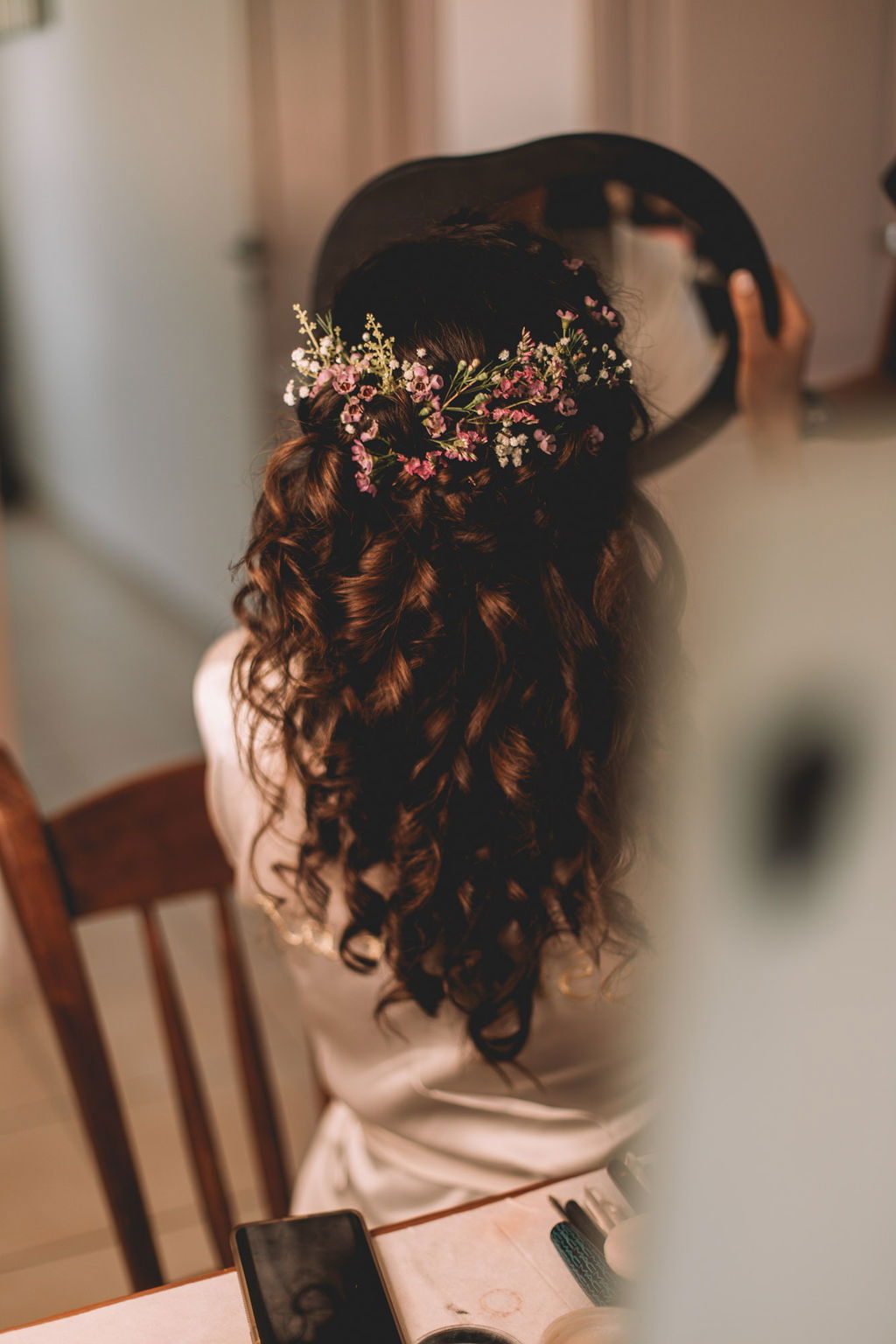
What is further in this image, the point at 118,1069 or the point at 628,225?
the point at 118,1069

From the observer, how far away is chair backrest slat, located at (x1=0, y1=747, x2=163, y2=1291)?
2.92 ft

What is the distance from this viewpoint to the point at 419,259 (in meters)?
0.65

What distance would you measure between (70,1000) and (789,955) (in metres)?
0.84

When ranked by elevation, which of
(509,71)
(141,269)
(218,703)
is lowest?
(141,269)

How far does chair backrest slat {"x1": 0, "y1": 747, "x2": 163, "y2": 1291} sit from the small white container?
448 millimetres

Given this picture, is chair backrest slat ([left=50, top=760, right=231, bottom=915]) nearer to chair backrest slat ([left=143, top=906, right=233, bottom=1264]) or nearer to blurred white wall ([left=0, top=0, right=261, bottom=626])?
chair backrest slat ([left=143, top=906, right=233, bottom=1264])

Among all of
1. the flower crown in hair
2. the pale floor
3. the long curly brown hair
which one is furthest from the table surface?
the flower crown in hair

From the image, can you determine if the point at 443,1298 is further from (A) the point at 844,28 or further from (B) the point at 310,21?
(B) the point at 310,21

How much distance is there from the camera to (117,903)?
929mm

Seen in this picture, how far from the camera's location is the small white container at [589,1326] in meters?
0.57

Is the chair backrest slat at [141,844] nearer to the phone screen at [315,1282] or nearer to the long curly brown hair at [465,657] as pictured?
the long curly brown hair at [465,657]

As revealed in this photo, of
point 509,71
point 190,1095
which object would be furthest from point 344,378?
point 509,71

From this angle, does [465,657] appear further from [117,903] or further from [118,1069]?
[118,1069]

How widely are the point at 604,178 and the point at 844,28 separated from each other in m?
0.66
